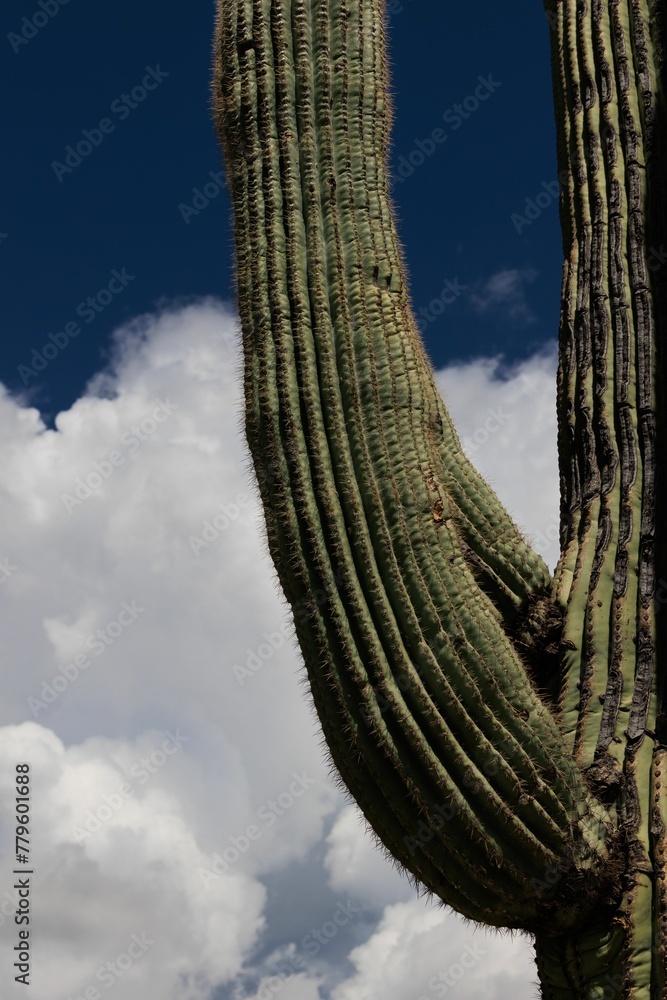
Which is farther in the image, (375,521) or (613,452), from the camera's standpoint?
(613,452)

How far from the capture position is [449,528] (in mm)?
3084

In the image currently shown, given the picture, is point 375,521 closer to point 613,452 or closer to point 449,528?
point 449,528

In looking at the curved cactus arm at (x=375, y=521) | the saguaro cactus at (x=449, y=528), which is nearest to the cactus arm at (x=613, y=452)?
the saguaro cactus at (x=449, y=528)

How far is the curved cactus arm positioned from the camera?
2.88 meters

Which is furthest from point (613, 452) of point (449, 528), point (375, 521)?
point (375, 521)

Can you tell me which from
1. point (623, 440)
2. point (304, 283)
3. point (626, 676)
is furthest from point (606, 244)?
point (626, 676)

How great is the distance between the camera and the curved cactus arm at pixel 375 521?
113 inches

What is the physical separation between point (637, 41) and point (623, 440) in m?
1.53

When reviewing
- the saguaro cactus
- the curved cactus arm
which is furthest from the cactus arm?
the curved cactus arm

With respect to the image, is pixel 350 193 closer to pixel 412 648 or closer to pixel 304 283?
pixel 304 283

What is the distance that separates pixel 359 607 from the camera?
2961 millimetres

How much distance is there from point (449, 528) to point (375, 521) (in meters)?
0.22

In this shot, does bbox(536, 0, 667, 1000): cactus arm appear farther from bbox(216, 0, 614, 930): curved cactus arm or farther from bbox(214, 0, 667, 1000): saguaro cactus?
bbox(216, 0, 614, 930): curved cactus arm

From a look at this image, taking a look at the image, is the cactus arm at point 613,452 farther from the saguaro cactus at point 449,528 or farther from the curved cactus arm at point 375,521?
the curved cactus arm at point 375,521
